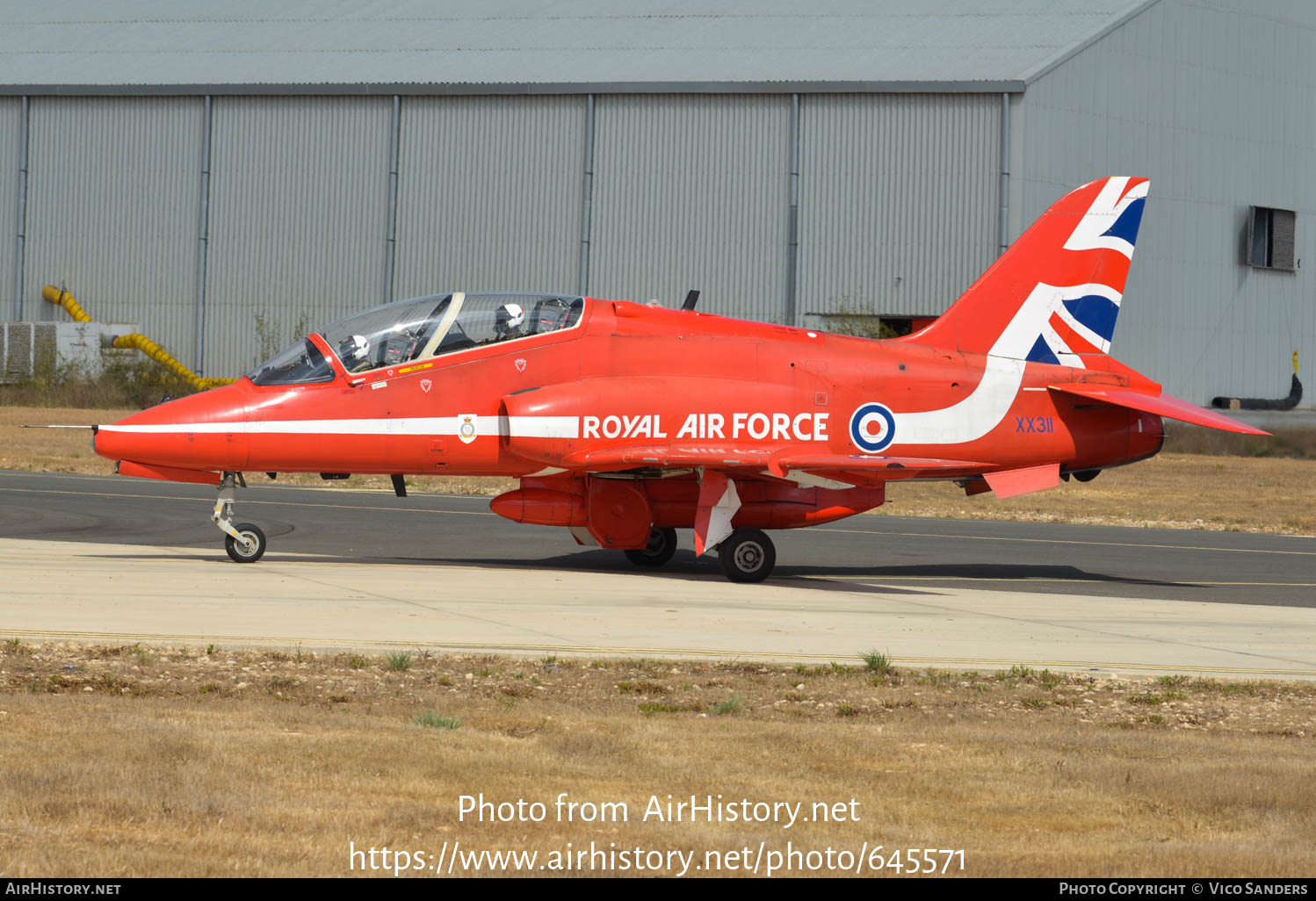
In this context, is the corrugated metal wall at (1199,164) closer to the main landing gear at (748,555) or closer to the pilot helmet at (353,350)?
the main landing gear at (748,555)

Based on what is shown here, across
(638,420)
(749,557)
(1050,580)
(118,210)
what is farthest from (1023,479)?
(118,210)

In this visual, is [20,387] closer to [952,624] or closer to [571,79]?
[571,79]

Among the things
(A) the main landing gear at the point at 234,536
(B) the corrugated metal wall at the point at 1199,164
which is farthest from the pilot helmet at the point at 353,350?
(B) the corrugated metal wall at the point at 1199,164

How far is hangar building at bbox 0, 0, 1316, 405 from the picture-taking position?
1681 inches

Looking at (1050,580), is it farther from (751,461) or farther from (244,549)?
(244,549)

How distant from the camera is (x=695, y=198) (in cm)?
4422

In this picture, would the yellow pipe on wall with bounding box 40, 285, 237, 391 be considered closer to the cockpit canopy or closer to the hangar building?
the hangar building

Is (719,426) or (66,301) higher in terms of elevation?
(66,301)

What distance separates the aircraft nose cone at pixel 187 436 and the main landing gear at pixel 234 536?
43cm

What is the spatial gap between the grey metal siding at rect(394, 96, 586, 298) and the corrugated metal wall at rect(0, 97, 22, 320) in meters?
14.1

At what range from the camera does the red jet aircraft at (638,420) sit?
51.5ft

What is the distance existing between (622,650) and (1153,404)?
28.3 feet

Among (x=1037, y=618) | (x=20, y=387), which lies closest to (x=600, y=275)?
(x=20, y=387)

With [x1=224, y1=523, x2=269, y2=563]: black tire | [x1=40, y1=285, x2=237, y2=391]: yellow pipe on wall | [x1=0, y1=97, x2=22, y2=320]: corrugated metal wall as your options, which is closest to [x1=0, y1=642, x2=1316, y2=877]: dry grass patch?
[x1=224, y1=523, x2=269, y2=563]: black tire
